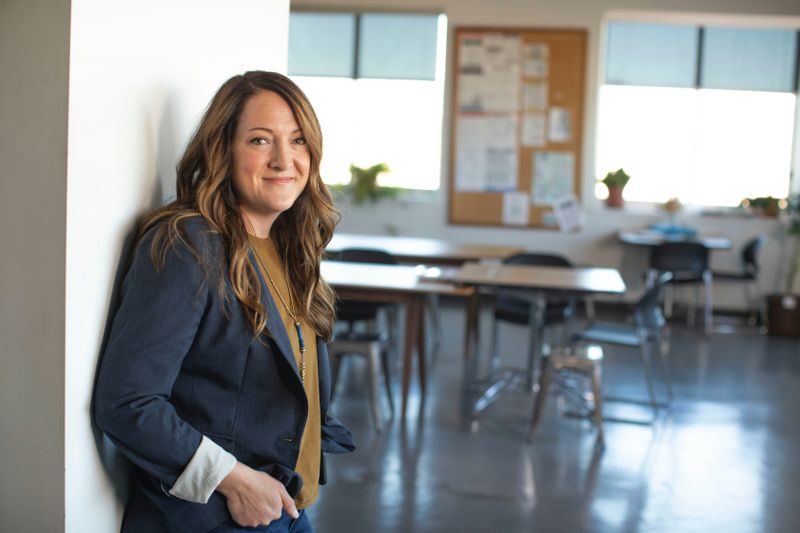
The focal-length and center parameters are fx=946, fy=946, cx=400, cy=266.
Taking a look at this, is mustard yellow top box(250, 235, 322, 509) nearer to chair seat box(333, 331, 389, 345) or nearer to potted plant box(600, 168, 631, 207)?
chair seat box(333, 331, 389, 345)

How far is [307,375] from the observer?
167 centimetres

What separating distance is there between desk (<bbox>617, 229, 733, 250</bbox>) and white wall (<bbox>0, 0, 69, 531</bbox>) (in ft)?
24.6

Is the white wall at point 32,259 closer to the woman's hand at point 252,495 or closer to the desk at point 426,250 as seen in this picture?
the woman's hand at point 252,495

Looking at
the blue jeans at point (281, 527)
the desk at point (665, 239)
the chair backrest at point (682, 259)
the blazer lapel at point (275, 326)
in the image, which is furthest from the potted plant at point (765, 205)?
the blazer lapel at point (275, 326)

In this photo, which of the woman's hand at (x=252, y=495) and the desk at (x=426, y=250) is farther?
the desk at (x=426, y=250)

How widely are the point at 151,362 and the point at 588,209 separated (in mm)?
8144

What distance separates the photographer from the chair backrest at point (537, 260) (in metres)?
6.05

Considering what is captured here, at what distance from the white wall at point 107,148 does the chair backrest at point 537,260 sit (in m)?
4.53

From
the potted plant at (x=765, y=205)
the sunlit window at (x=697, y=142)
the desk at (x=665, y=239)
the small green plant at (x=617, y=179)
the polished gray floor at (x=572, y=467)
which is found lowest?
the polished gray floor at (x=572, y=467)

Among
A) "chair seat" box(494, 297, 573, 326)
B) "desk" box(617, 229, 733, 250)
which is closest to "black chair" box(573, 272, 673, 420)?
"chair seat" box(494, 297, 573, 326)

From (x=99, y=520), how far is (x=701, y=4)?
8604 millimetres

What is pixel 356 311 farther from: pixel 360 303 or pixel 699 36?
pixel 699 36

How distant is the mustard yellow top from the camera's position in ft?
5.40

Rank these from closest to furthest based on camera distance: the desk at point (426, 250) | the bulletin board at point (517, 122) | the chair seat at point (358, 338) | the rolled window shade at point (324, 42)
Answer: the chair seat at point (358, 338) < the desk at point (426, 250) < the bulletin board at point (517, 122) < the rolled window shade at point (324, 42)
